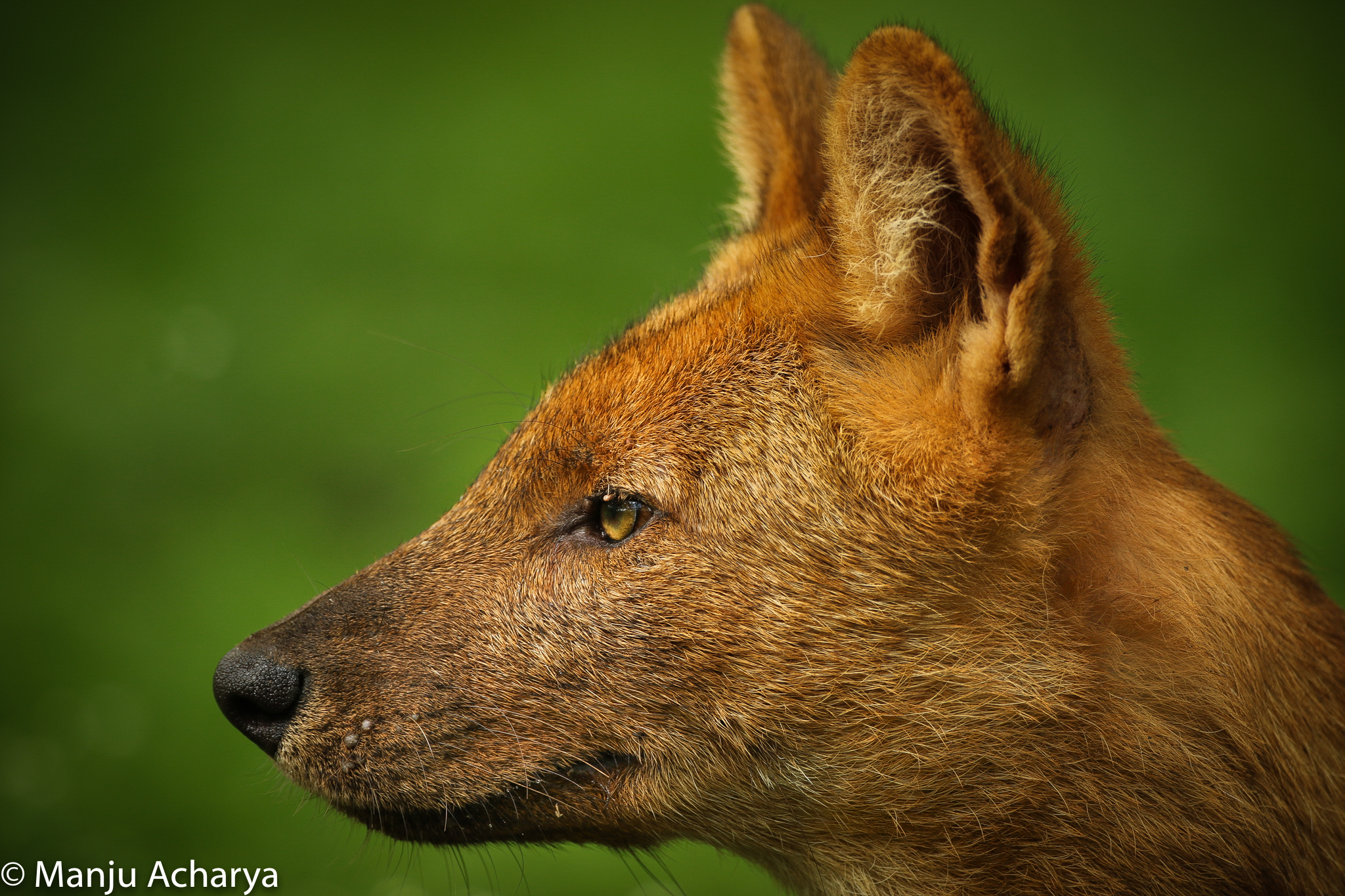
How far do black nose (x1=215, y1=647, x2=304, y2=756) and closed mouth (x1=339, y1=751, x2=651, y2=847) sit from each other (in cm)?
34

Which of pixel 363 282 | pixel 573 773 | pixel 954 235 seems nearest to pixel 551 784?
pixel 573 773

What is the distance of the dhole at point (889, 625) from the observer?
2.98 meters

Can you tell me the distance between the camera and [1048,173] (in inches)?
129

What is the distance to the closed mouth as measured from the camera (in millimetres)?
3270

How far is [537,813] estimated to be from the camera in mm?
3303

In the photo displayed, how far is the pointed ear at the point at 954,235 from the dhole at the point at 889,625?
0.03 feet

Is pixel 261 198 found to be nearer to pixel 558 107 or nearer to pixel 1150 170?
pixel 558 107

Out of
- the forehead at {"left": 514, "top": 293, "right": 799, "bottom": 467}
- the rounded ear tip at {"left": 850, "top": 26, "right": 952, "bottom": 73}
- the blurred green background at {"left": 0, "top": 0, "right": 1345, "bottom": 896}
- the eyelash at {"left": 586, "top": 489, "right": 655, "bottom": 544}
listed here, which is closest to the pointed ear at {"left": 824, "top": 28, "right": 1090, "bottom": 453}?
the rounded ear tip at {"left": 850, "top": 26, "right": 952, "bottom": 73}

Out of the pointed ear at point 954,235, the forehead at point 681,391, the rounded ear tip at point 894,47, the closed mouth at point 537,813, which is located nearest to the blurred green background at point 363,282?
the forehead at point 681,391

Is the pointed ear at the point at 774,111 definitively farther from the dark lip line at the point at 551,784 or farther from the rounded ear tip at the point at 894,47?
the dark lip line at the point at 551,784

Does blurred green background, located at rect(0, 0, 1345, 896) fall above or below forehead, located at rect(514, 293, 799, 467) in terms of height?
above

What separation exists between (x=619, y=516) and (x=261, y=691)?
48.7 inches

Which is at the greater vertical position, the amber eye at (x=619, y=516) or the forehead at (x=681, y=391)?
the forehead at (x=681, y=391)

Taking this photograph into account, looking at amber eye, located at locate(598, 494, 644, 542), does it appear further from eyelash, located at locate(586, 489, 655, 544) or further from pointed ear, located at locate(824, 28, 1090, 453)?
pointed ear, located at locate(824, 28, 1090, 453)
